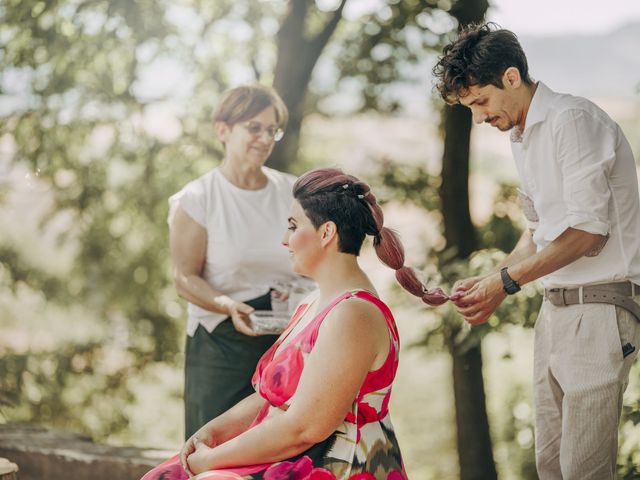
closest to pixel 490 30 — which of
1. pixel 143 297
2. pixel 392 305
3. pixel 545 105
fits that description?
pixel 545 105

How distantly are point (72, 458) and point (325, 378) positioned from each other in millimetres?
2468

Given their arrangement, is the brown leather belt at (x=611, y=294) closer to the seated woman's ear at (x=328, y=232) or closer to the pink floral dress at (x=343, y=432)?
the pink floral dress at (x=343, y=432)

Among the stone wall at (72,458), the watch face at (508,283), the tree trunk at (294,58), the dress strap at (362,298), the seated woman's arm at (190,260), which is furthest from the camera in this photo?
the tree trunk at (294,58)

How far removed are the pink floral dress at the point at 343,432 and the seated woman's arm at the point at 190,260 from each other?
1024 millimetres

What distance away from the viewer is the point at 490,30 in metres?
2.61

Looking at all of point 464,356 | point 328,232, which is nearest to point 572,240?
point 328,232

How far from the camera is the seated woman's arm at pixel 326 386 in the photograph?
205 cm

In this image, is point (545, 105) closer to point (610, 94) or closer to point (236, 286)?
point (236, 286)

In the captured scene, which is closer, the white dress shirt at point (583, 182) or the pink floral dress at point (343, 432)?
the pink floral dress at point (343, 432)

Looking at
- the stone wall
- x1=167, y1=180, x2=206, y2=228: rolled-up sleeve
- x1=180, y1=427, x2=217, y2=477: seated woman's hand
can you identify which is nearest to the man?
x1=180, y1=427, x2=217, y2=477: seated woman's hand

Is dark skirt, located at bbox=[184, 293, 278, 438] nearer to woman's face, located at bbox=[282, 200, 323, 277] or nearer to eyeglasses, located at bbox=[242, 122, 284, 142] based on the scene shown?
eyeglasses, located at bbox=[242, 122, 284, 142]

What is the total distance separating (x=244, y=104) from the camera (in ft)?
10.8

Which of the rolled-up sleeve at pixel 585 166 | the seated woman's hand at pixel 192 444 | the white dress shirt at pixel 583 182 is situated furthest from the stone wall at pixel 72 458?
the rolled-up sleeve at pixel 585 166

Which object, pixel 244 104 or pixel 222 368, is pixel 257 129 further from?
pixel 222 368
